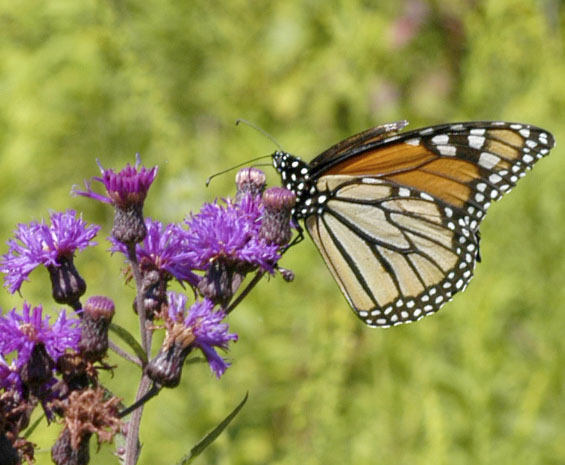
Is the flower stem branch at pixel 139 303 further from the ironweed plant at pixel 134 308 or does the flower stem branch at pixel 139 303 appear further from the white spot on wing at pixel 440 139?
the white spot on wing at pixel 440 139

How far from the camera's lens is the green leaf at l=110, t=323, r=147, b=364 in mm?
2240

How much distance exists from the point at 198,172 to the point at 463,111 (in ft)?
5.89

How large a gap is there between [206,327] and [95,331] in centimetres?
31

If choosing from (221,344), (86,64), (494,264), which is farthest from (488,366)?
(86,64)

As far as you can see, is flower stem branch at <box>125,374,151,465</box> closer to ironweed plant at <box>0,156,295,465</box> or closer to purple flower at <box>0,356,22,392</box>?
ironweed plant at <box>0,156,295,465</box>

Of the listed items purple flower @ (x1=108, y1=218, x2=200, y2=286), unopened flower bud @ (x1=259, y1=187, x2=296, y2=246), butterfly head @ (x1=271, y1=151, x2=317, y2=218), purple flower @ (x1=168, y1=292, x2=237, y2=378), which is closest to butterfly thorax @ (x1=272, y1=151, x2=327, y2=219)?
butterfly head @ (x1=271, y1=151, x2=317, y2=218)

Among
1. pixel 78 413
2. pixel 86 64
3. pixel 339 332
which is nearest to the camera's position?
pixel 78 413

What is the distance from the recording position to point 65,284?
2.55m

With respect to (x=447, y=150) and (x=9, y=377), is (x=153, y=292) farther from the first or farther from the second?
(x=447, y=150)

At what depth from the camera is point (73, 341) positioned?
2.31 meters

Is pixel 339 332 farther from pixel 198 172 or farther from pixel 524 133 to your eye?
pixel 198 172

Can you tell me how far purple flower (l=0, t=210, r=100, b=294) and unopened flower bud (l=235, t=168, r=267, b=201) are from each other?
23.3 inches

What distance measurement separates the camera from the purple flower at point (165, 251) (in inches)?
103

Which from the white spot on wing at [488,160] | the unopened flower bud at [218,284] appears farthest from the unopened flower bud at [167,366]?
the white spot on wing at [488,160]
